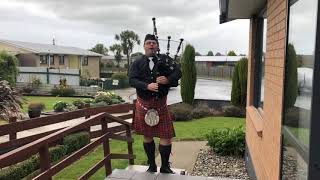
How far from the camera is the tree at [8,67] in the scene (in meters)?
24.4

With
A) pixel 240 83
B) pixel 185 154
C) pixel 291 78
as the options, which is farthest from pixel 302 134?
pixel 240 83

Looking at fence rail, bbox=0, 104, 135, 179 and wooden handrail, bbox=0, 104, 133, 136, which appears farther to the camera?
wooden handrail, bbox=0, 104, 133, 136

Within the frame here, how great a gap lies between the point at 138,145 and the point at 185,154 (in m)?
1.54

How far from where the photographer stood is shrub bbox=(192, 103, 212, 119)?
17.0 metres

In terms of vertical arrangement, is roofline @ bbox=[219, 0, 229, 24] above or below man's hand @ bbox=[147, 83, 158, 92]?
above

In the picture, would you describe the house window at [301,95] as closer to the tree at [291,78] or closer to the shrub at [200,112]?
the tree at [291,78]

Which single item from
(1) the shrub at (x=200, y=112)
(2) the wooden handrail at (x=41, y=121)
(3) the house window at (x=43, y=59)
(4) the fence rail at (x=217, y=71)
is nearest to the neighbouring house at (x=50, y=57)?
(3) the house window at (x=43, y=59)

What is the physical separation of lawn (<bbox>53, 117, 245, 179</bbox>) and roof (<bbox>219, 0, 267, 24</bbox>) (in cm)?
342

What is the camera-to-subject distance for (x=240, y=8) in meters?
6.95

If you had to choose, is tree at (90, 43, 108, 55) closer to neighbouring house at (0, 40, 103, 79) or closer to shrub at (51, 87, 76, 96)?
neighbouring house at (0, 40, 103, 79)

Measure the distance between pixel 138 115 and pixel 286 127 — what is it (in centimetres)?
237

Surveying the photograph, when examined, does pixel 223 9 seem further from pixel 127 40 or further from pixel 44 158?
pixel 127 40

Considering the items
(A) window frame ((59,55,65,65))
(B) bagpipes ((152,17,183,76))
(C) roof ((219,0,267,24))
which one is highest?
(C) roof ((219,0,267,24))

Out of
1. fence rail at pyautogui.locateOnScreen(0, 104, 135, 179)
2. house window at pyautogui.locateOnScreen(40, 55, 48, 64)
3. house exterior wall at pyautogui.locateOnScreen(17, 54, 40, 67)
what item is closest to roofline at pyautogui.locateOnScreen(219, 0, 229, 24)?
fence rail at pyautogui.locateOnScreen(0, 104, 135, 179)
